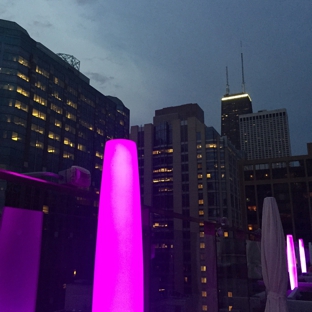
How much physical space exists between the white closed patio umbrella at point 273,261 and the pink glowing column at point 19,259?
5565 mm

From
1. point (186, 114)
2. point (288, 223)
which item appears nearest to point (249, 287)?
point (288, 223)

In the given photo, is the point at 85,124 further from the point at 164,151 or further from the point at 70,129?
the point at 164,151

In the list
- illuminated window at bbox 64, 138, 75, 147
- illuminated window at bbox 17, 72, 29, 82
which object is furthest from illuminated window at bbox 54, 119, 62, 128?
illuminated window at bbox 17, 72, 29, 82

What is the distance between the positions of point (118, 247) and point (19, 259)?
0.86 metres

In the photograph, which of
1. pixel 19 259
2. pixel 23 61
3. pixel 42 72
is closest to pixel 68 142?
pixel 42 72

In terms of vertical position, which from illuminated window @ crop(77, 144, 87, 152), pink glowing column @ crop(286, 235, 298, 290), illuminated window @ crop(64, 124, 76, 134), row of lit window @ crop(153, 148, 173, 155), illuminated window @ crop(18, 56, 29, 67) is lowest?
pink glowing column @ crop(286, 235, 298, 290)

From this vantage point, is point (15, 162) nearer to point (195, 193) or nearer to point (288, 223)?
point (195, 193)

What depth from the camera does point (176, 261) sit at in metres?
6.23

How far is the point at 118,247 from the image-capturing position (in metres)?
2.75

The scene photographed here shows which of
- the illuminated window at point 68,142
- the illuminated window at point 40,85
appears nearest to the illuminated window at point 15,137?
the illuminated window at point 40,85

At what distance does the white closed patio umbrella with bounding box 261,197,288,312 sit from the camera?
22.4 ft

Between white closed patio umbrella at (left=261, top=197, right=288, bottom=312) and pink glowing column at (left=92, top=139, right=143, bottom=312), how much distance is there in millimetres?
5134

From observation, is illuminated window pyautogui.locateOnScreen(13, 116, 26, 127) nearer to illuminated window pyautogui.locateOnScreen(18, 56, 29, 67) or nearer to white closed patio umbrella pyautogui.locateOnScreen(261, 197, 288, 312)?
illuminated window pyautogui.locateOnScreen(18, 56, 29, 67)

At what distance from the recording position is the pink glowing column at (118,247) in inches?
106
